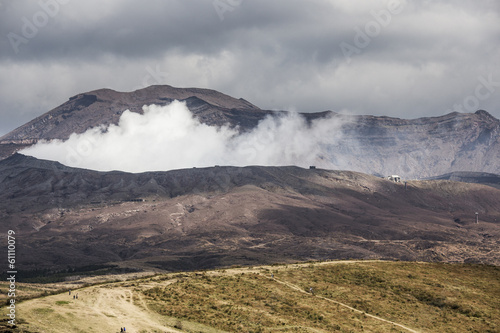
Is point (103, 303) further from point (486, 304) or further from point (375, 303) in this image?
point (486, 304)

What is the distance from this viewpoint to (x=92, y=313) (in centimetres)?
6981

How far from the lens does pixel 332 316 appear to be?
79.7m

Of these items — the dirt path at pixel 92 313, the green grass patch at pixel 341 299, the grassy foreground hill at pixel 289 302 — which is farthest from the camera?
the green grass patch at pixel 341 299

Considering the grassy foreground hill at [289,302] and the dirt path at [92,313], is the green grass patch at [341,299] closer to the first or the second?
the grassy foreground hill at [289,302]

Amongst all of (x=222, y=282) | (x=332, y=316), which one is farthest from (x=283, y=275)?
(x=332, y=316)

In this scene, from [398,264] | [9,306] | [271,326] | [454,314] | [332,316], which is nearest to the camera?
[9,306]

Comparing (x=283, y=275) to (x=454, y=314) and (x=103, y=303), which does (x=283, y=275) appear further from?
(x=103, y=303)

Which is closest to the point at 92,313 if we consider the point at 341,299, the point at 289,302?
the point at 289,302

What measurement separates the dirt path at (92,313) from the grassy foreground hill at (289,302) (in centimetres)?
11

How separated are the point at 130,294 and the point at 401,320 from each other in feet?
113

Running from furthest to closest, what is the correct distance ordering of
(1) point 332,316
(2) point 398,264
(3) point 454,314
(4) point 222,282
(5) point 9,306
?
1. (2) point 398,264
2. (4) point 222,282
3. (3) point 454,314
4. (1) point 332,316
5. (5) point 9,306

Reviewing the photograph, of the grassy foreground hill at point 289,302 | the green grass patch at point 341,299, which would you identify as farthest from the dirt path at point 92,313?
the green grass patch at point 341,299

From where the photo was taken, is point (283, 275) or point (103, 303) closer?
point (103, 303)

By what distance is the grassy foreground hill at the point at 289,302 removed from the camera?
231ft
